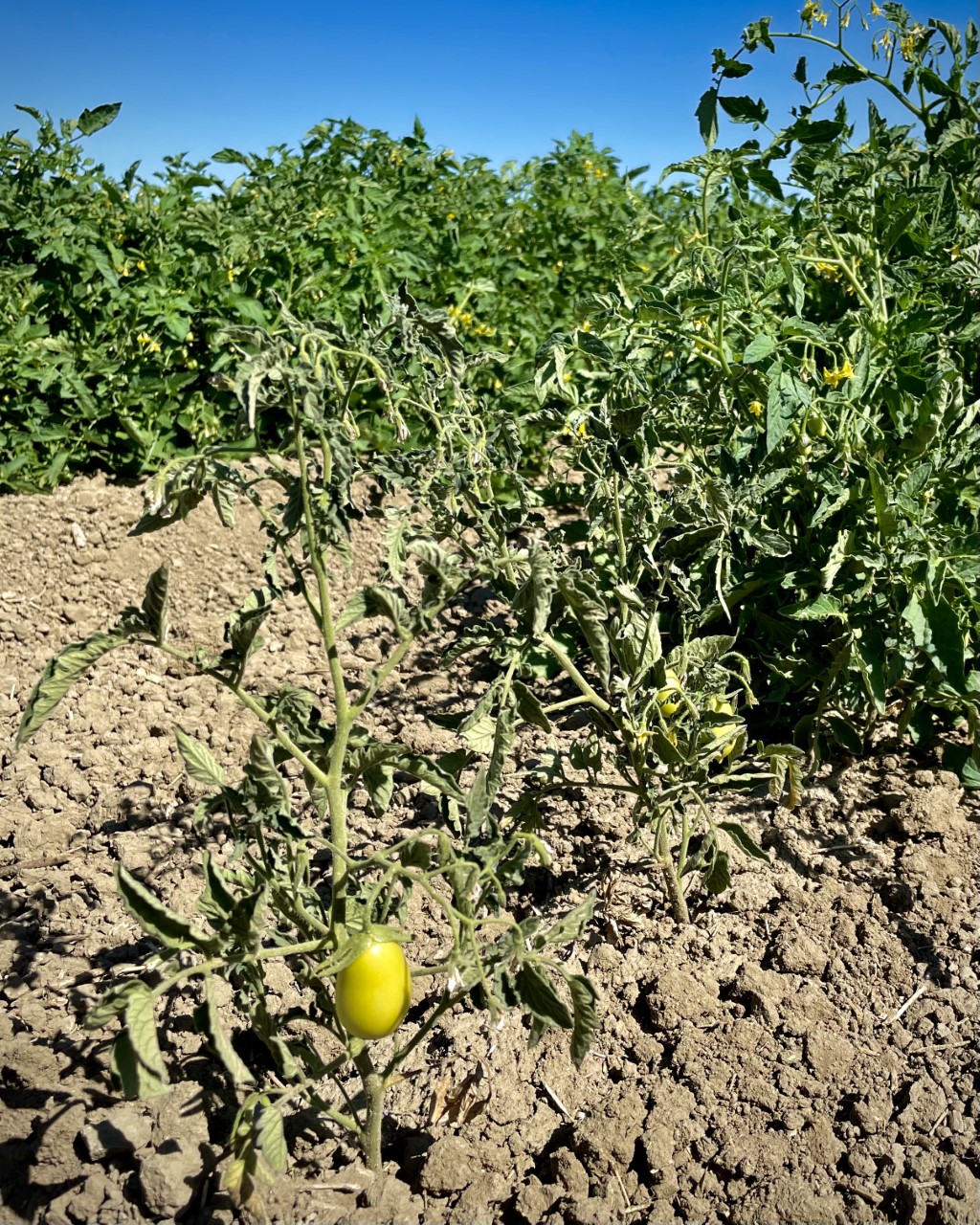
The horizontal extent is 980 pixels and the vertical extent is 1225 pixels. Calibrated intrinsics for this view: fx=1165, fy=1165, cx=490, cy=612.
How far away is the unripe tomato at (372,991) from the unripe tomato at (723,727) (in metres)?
0.92

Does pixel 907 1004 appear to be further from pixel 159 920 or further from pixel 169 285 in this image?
pixel 169 285

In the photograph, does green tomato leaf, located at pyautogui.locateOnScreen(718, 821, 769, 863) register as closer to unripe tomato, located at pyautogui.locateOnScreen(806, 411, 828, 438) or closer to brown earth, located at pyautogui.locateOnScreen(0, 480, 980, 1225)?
brown earth, located at pyautogui.locateOnScreen(0, 480, 980, 1225)

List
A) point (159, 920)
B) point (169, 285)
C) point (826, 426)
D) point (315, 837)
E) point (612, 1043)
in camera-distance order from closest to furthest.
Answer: point (159, 920)
point (315, 837)
point (612, 1043)
point (826, 426)
point (169, 285)

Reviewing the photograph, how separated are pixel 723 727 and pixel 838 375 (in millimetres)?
827

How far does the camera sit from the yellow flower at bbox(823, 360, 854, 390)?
2502 mm

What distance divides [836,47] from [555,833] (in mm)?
1808

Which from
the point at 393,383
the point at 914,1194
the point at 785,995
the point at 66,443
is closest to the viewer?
the point at 393,383

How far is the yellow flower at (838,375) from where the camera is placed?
250 centimetres

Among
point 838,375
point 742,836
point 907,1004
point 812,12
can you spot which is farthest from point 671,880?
point 812,12

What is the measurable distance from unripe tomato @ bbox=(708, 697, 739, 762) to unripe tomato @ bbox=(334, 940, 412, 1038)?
0.92m

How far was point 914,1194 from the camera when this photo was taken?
5.93 ft

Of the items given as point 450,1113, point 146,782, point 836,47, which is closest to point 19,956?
point 146,782

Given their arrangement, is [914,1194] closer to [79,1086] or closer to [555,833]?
[555,833]

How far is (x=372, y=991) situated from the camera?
1.54m
